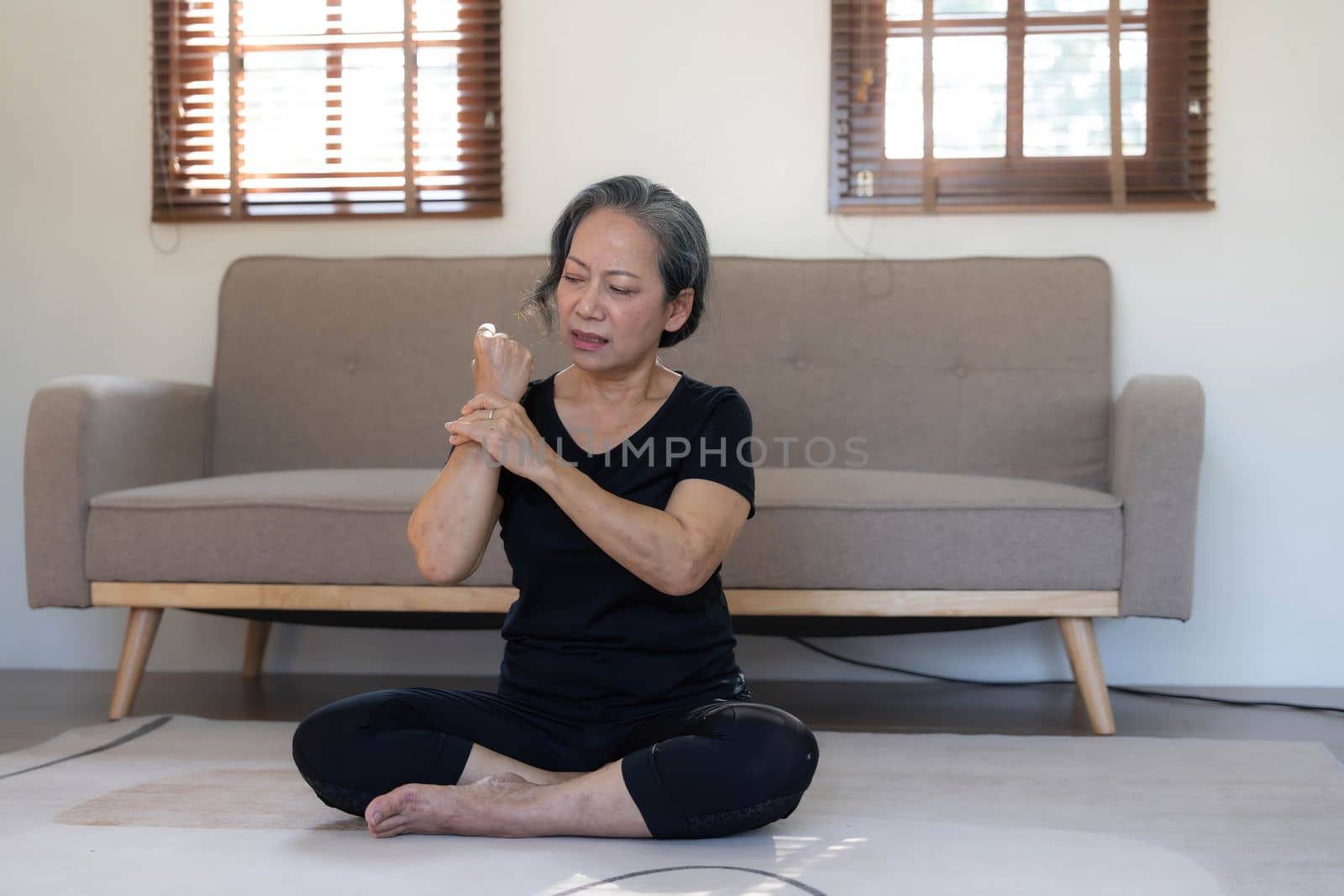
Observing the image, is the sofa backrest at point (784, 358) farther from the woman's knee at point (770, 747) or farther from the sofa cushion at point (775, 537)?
the woman's knee at point (770, 747)

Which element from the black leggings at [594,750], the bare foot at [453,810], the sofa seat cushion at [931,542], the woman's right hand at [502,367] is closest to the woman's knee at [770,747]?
the black leggings at [594,750]

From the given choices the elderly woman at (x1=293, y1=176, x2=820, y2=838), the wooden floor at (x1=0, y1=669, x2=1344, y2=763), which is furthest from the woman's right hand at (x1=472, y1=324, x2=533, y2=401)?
the wooden floor at (x1=0, y1=669, x2=1344, y2=763)

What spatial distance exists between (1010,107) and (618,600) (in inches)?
72.9

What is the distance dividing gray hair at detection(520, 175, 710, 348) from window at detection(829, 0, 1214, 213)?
4.48ft

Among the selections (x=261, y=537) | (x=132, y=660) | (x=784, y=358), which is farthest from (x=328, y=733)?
(x=784, y=358)

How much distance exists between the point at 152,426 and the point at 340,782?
1.25 metres

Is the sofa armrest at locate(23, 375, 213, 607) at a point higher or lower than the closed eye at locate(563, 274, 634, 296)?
lower

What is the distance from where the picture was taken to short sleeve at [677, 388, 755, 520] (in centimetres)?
150

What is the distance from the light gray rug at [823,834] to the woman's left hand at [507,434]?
430mm

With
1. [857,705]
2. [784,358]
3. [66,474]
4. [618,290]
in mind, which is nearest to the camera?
[618,290]

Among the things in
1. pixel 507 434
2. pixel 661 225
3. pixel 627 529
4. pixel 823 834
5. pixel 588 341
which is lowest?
pixel 823 834

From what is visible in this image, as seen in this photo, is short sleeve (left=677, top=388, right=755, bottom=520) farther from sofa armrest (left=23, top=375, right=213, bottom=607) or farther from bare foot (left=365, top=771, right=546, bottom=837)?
sofa armrest (left=23, top=375, right=213, bottom=607)

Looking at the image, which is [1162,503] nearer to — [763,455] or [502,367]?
[763,455]

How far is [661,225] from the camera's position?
1516 millimetres
